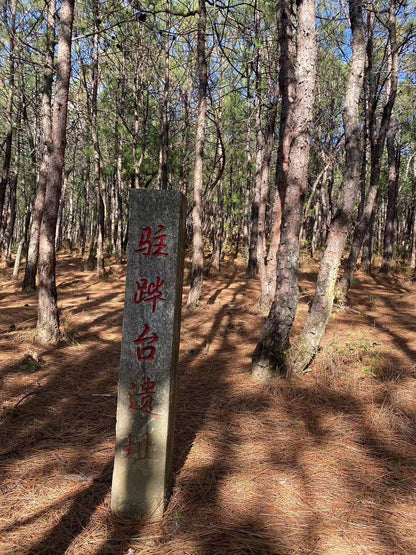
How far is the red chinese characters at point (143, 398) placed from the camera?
246 centimetres

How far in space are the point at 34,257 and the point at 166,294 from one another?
8.54 metres

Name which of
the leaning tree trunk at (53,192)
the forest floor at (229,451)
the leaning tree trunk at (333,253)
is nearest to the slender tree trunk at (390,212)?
the forest floor at (229,451)

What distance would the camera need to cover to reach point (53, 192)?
5.45 meters

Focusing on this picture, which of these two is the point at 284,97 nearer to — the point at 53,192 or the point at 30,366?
the point at 53,192

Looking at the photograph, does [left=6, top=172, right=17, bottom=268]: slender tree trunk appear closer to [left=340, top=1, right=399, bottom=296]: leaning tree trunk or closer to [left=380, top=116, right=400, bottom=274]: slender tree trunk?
[left=340, top=1, right=399, bottom=296]: leaning tree trunk

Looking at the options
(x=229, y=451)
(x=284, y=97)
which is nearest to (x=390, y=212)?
(x=284, y=97)

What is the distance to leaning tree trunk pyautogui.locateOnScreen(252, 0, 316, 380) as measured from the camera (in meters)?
4.27

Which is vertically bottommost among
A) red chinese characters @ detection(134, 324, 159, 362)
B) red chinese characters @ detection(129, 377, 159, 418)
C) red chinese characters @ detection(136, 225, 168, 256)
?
red chinese characters @ detection(129, 377, 159, 418)

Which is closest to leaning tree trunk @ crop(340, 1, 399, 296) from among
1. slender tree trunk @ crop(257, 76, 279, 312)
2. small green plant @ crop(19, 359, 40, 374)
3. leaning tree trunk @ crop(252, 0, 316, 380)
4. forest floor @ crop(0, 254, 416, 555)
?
slender tree trunk @ crop(257, 76, 279, 312)

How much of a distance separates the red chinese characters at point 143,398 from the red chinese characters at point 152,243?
0.90 meters

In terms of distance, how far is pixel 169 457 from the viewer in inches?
102

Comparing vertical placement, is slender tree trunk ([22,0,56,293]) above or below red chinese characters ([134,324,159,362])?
above

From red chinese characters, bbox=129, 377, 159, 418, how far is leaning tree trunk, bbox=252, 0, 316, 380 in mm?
2181

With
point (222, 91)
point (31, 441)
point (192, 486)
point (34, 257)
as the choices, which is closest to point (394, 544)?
point (192, 486)
